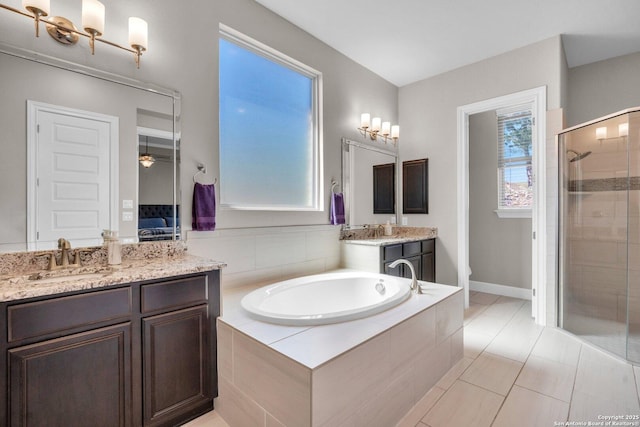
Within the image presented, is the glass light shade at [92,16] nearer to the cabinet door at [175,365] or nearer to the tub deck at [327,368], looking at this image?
the cabinet door at [175,365]

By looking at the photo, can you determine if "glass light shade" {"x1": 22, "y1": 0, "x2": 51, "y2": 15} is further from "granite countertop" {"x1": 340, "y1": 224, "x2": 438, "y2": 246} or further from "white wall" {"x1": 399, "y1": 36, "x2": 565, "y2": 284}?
"white wall" {"x1": 399, "y1": 36, "x2": 565, "y2": 284}

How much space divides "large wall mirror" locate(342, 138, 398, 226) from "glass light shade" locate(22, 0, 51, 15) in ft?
7.75

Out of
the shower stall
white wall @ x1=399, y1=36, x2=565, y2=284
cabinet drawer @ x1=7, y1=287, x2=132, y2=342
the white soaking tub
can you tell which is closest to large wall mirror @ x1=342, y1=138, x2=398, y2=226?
white wall @ x1=399, y1=36, x2=565, y2=284

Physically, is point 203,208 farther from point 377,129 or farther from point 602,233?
point 602,233

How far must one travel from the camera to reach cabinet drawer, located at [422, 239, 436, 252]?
3.56 m

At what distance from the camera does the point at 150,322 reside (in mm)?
1473

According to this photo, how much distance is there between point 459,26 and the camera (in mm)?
2779

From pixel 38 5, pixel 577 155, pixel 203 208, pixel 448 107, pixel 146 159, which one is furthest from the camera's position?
pixel 448 107

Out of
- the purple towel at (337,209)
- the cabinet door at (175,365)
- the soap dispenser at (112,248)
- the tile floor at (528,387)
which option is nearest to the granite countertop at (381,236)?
the purple towel at (337,209)

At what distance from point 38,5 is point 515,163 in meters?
4.48

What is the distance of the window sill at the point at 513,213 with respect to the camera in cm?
368

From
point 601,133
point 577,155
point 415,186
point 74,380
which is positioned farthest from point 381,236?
point 74,380

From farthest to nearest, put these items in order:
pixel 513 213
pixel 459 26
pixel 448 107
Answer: pixel 513 213 → pixel 448 107 → pixel 459 26

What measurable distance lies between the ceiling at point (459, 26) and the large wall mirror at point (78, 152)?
1.44 metres
